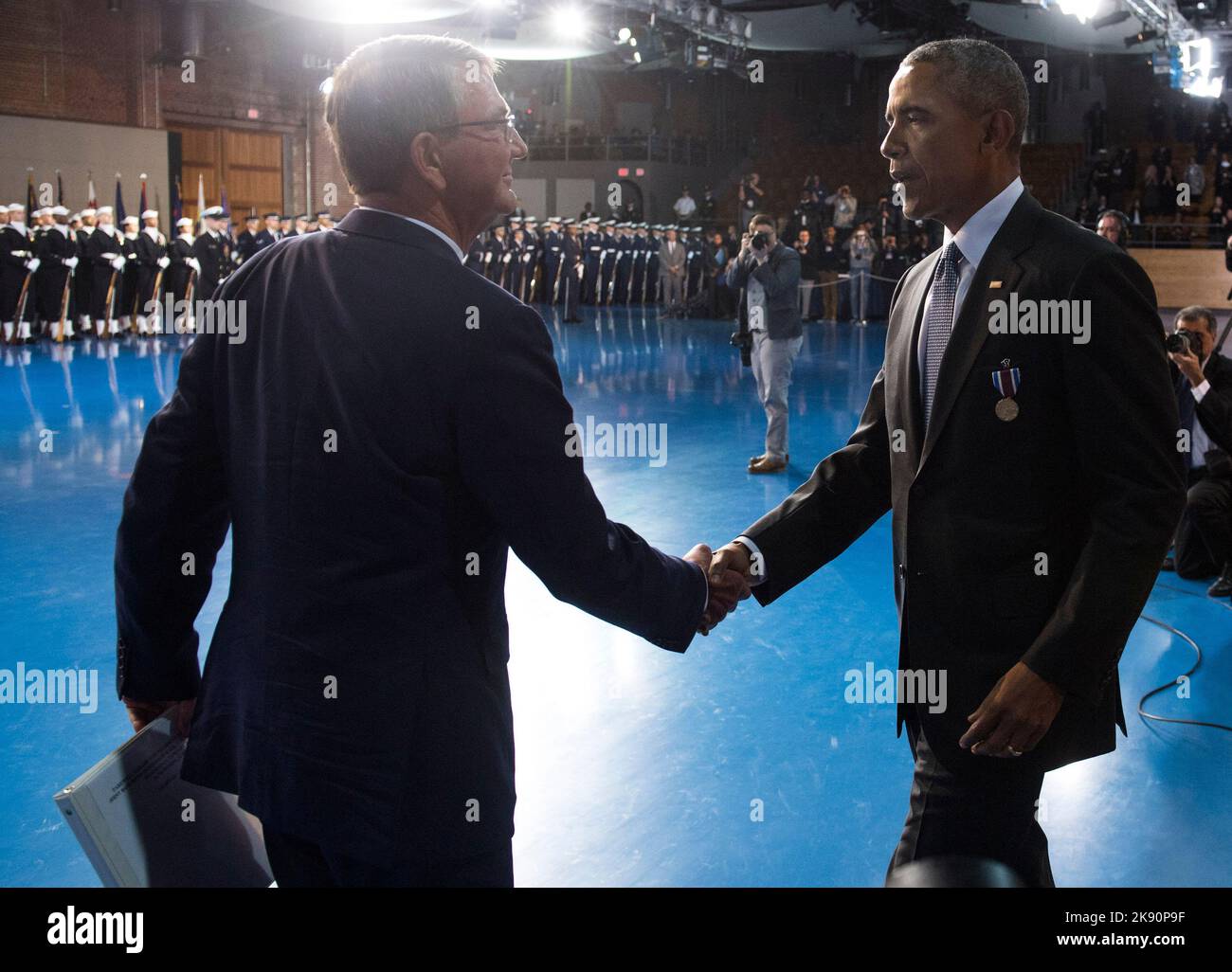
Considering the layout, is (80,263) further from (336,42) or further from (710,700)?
(710,700)

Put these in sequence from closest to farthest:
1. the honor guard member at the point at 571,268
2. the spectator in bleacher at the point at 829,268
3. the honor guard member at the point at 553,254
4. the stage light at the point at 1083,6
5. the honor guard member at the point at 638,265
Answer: the stage light at the point at 1083,6, the honor guard member at the point at 571,268, the spectator in bleacher at the point at 829,268, the honor guard member at the point at 553,254, the honor guard member at the point at 638,265

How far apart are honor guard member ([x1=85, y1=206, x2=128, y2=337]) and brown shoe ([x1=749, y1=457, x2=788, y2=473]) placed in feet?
41.9

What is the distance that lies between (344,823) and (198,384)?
0.66 metres

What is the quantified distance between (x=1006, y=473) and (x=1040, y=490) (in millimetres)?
59

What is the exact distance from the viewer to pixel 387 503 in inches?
61.6

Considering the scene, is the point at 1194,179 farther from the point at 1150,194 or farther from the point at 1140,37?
the point at 1140,37

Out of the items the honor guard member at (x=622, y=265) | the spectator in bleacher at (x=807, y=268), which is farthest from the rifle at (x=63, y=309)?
the spectator in bleacher at (x=807, y=268)

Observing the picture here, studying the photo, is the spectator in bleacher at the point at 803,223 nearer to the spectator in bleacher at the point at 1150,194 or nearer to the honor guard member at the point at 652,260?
the honor guard member at the point at 652,260

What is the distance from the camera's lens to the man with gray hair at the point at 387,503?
1575 millimetres

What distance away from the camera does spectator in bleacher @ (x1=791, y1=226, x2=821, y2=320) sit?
2339 cm

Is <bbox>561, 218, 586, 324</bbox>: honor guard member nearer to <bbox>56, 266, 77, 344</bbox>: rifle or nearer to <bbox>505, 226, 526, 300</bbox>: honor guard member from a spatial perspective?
<bbox>505, 226, 526, 300</bbox>: honor guard member

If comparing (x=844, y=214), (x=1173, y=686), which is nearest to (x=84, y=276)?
(x=844, y=214)

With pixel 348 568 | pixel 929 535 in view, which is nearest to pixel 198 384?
pixel 348 568

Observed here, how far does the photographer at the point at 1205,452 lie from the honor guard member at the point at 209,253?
16.5m
